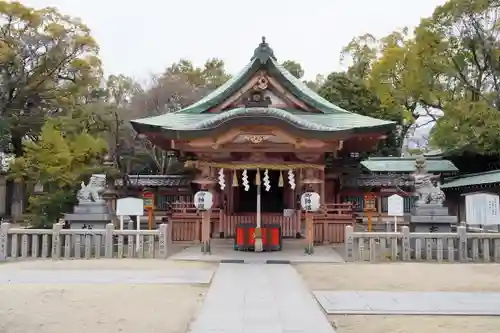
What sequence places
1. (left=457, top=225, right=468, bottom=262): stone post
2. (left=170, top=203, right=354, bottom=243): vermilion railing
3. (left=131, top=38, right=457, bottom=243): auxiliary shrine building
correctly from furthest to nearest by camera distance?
(left=170, top=203, right=354, bottom=243): vermilion railing
(left=131, top=38, right=457, bottom=243): auxiliary shrine building
(left=457, top=225, right=468, bottom=262): stone post

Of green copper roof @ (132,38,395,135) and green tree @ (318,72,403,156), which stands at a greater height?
green tree @ (318,72,403,156)

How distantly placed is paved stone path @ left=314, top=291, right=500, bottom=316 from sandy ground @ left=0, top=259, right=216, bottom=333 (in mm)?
2129

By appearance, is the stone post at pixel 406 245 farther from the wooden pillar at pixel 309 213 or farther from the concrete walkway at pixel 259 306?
the concrete walkway at pixel 259 306

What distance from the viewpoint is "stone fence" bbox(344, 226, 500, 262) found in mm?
12656

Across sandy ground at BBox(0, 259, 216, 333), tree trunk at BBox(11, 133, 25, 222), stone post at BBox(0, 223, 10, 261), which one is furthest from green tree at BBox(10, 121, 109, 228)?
tree trunk at BBox(11, 133, 25, 222)

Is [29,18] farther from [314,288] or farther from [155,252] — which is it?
[314,288]

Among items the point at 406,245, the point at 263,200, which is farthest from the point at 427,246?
the point at 263,200

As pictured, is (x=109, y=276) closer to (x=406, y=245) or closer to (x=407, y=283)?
(x=407, y=283)

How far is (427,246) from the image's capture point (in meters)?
12.8

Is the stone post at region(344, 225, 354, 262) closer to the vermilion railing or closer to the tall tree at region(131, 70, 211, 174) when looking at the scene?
the vermilion railing

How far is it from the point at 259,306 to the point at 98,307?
2.34m

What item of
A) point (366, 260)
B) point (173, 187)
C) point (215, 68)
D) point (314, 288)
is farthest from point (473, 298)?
point (215, 68)

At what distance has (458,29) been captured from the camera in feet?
78.0

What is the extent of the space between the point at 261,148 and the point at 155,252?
185 inches
